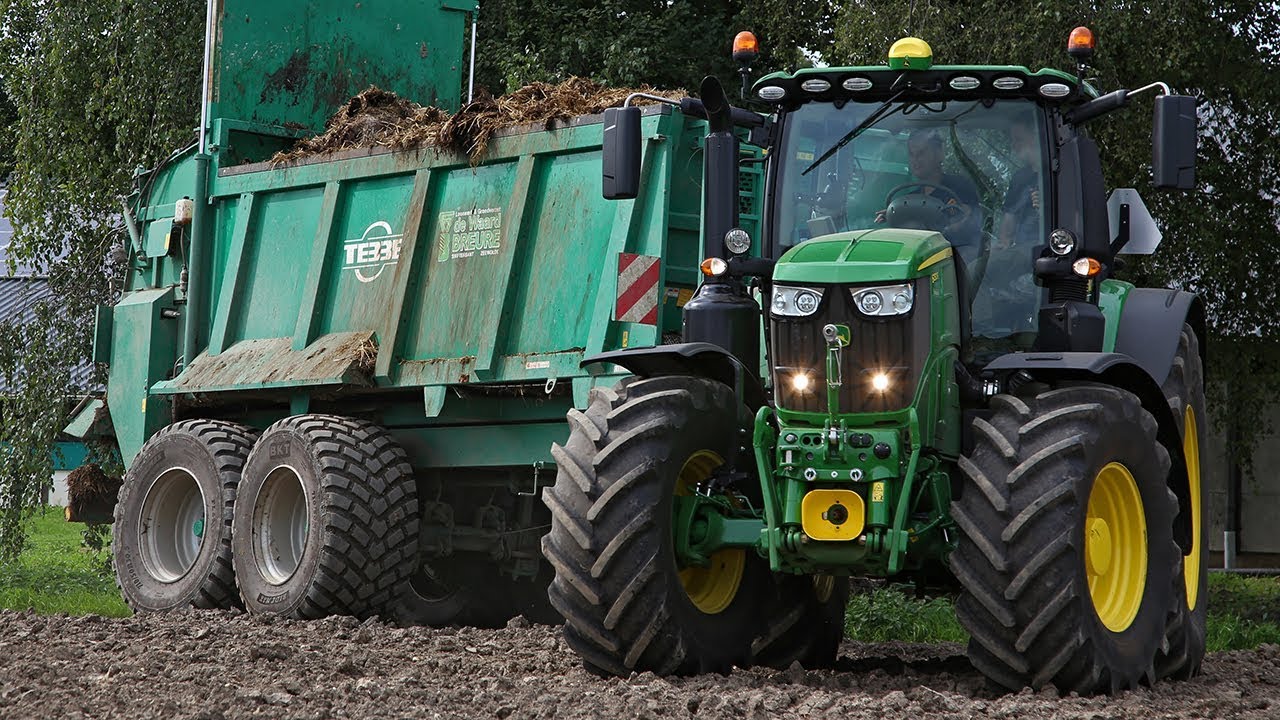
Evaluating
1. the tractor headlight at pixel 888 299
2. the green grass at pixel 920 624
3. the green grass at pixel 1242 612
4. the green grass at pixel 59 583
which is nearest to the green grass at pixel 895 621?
the green grass at pixel 920 624

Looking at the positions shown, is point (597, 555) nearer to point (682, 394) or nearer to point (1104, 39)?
point (682, 394)

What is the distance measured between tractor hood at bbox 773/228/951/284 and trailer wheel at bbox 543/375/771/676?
26.4 inches

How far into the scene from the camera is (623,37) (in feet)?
51.0

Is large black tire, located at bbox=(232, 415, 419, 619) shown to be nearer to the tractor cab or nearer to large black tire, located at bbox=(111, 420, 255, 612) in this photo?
large black tire, located at bbox=(111, 420, 255, 612)

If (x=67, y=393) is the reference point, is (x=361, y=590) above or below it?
below

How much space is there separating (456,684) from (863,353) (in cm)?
198

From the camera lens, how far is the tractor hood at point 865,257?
663 cm

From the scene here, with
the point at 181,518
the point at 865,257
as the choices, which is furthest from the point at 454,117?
the point at 865,257

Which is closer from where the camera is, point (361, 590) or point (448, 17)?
point (361, 590)

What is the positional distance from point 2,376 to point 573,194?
836 cm

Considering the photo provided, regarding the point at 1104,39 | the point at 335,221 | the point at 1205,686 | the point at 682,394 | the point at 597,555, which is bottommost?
the point at 1205,686

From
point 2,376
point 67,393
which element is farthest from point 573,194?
point 2,376

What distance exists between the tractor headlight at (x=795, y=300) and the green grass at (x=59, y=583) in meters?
6.94

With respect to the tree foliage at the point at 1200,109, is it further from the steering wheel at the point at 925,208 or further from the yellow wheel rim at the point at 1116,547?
the yellow wheel rim at the point at 1116,547
